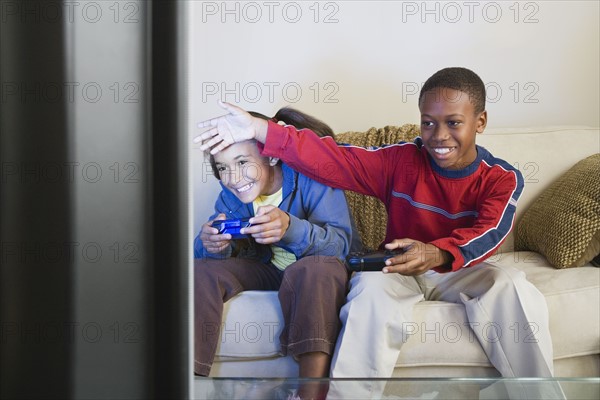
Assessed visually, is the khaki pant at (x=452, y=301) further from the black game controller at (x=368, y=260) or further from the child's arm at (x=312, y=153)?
the child's arm at (x=312, y=153)

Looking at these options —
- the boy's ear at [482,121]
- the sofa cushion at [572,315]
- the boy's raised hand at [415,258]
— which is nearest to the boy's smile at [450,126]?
the boy's ear at [482,121]

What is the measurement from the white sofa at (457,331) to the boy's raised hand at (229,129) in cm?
30

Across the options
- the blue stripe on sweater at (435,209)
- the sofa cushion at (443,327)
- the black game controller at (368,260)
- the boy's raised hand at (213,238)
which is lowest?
the sofa cushion at (443,327)

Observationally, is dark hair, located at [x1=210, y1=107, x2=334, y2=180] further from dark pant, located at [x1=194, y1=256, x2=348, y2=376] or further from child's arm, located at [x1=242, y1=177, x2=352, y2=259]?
dark pant, located at [x1=194, y1=256, x2=348, y2=376]

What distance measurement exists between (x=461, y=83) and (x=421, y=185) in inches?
8.4

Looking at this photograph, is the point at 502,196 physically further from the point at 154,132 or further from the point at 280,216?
the point at 154,132

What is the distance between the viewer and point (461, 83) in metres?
1.32

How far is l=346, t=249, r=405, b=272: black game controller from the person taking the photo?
Answer: 1.32 m

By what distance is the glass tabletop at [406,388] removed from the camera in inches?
41.4

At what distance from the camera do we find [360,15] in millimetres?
1356

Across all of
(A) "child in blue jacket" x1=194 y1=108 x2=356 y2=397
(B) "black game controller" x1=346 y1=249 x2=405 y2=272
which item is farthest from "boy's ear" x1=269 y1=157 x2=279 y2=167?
(B) "black game controller" x1=346 y1=249 x2=405 y2=272

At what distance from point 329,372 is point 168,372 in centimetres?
73

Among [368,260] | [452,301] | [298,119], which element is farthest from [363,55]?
[452,301]

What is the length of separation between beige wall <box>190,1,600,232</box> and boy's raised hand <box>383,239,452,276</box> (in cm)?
25
